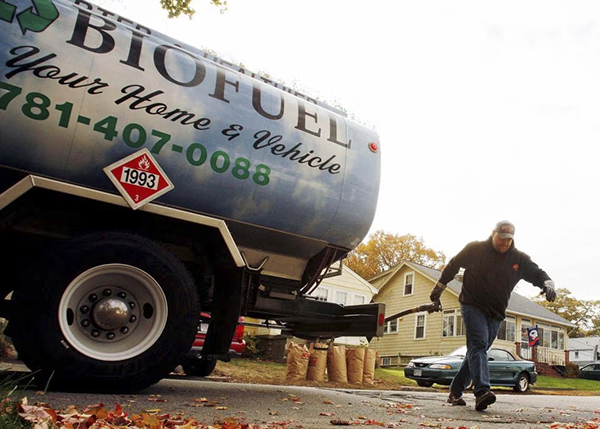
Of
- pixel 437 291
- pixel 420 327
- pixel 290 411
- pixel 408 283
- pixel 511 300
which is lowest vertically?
pixel 290 411

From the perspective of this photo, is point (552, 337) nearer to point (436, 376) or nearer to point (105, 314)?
point (436, 376)

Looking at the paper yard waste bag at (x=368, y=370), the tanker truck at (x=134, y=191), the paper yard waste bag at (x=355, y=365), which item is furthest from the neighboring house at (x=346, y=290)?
the tanker truck at (x=134, y=191)

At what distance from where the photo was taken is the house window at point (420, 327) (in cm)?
3080

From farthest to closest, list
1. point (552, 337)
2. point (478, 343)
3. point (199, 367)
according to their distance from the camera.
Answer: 1. point (552, 337)
2. point (199, 367)
3. point (478, 343)

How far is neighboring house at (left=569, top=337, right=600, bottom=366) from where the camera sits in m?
65.5

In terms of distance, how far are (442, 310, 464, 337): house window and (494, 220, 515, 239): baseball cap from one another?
24386 millimetres

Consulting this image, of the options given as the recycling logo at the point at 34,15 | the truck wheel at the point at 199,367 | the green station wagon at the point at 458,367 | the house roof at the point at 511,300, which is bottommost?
the truck wheel at the point at 199,367

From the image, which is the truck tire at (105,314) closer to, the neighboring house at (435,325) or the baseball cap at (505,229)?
the baseball cap at (505,229)

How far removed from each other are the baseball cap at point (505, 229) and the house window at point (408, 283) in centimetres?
2798

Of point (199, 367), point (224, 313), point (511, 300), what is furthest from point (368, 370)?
point (511, 300)

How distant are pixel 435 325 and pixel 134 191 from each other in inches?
1105

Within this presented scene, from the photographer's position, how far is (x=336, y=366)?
1239 cm

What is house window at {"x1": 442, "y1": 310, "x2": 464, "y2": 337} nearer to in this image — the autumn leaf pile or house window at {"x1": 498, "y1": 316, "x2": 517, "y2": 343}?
house window at {"x1": 498, "y1": 316, "x2": 517, "y2": 343}

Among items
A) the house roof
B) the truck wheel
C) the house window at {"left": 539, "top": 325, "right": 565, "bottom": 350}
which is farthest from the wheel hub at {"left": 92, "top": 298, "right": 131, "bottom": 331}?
the house window at {"left": 539, "top": 325, "right": 565, "bottom": 350}
